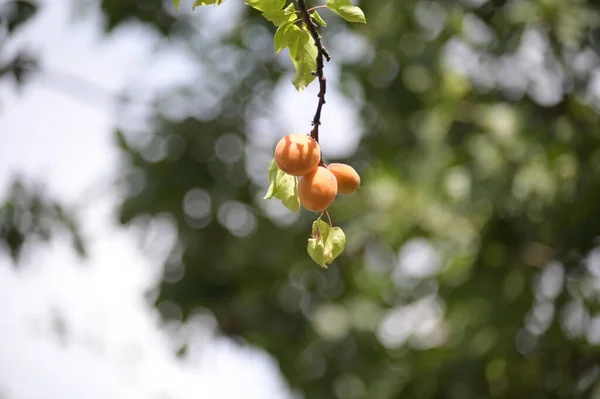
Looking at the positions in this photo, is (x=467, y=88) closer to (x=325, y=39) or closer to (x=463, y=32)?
(x=463, y=32)

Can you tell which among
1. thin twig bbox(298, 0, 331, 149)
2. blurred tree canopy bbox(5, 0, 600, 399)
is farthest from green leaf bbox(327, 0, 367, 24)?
blurred tree canopy bbox(5, 0, 600, 399)

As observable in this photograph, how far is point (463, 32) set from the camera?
3.45 m

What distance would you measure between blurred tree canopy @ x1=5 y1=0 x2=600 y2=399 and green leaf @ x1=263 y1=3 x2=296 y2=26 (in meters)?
1.47

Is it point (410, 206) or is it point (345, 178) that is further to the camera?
point (410, 206)

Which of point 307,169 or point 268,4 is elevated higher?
point 268,4

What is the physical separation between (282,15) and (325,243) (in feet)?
0.84

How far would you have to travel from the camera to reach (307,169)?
2.98 feet

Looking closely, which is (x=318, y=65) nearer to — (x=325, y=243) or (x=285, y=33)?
(x=285, y=33)

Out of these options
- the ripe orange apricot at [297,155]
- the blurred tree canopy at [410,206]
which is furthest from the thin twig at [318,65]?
the blurred tree canopy at [410,206]

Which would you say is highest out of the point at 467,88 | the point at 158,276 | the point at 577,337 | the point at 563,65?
the point at 563,65

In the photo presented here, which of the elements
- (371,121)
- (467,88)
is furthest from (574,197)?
(371,121)

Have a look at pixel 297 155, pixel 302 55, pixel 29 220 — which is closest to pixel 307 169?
pixel 297 155

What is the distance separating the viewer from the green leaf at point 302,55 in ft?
3.10

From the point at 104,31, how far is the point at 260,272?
1580mm
